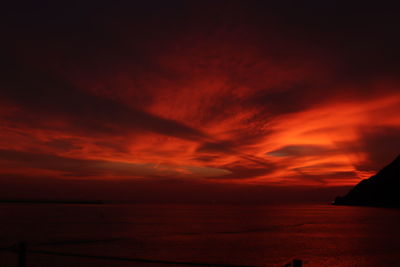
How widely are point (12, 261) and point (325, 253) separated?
26.4 metres

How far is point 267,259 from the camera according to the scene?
95.5 ft

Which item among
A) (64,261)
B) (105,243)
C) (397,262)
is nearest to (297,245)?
(397,262)

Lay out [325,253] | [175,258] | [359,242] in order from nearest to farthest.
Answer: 1. [175,258]
2. [325,253]
3. [359,242]

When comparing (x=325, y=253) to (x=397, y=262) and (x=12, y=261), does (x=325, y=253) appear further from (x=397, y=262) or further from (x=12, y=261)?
(x=12, y=261)

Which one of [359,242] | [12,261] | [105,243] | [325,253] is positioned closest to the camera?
[12,261]

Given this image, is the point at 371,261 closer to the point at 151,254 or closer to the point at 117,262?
the point at 151,254

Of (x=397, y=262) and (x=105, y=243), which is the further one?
(x=105, y=243)

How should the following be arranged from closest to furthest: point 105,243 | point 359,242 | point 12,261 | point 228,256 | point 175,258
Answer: point 12,261 → point 175,258 → point 228,256 → point 105,243 → point 359,242

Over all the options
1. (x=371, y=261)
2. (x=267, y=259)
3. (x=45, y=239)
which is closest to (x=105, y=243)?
(x=45, y=239)

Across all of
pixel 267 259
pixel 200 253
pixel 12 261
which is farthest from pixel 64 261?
pixel 267 259

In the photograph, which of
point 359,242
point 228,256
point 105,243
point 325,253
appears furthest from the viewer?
point 359,242

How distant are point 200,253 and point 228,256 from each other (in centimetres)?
271

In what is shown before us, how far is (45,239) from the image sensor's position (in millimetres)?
39844

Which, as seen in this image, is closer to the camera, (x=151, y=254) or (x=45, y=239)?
(x=151, y=254)
